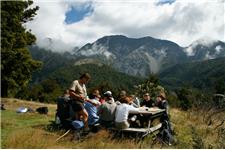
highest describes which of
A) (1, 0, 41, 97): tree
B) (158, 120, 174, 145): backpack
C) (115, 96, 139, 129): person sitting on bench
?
(1, 0, 41, 97): tree

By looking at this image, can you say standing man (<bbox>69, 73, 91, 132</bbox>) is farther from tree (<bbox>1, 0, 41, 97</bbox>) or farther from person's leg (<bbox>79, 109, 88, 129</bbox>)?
tree (<bbox>1, 0, 41, 97</bbox>)

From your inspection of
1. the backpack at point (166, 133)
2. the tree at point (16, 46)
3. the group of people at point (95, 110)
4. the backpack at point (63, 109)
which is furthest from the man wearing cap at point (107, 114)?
the tree at point (16, 46)

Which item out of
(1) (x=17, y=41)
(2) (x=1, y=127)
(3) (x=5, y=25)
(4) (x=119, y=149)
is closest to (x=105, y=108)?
(4) (x=119, y=149)

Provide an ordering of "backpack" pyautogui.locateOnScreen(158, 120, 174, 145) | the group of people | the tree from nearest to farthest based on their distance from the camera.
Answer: the group of people, "backpack" pyautogui.locateOnScreen(158, 120, 174, 145), the tree

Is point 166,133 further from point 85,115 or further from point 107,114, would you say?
point 85,115

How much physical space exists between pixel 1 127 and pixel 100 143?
15.1 ft

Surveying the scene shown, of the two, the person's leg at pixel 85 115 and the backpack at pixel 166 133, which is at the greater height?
the person's leg at pixel 85 115

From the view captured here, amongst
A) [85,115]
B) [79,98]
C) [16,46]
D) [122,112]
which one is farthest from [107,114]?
[16,46]

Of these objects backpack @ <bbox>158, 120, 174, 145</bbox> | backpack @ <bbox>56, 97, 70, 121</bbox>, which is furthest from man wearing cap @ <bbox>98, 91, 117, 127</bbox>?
backpack @ <bbox>56, 97, 70, 121</bbox>

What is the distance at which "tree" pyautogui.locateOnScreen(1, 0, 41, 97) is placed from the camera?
33.5 meters

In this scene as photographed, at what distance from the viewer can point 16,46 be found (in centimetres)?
3656

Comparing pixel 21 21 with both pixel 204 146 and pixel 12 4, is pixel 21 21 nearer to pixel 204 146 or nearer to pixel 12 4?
pixel 12 4

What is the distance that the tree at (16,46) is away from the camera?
33469 mm

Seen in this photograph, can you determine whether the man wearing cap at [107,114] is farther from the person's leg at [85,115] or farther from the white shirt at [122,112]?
the person's leg at [85,115]
